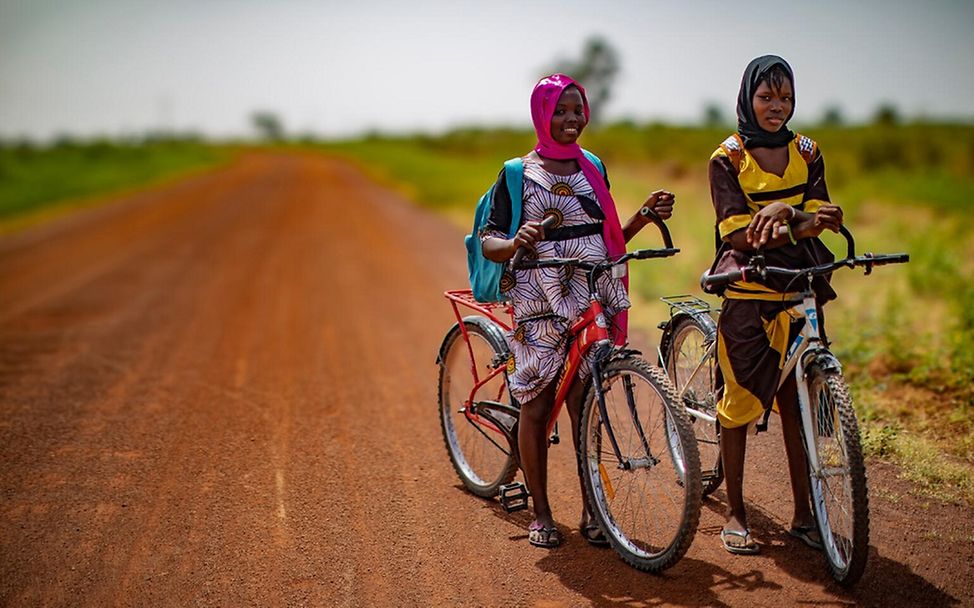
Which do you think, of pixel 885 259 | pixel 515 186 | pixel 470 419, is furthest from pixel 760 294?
pixel 470 419

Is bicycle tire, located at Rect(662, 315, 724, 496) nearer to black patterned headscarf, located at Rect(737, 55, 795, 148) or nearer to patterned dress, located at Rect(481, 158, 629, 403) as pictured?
patterned dress, located at Rect(481, 158, 629, 403)

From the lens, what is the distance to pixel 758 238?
3637 mm

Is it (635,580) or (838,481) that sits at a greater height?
(838,481)

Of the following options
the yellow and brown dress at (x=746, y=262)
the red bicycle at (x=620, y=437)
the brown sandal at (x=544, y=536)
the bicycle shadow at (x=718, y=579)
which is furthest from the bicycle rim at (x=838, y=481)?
the brown sandal at (x=544, y=536)

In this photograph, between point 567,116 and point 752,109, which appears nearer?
point 752,109

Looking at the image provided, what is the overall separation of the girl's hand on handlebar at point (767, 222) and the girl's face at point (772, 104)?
14.6 inches

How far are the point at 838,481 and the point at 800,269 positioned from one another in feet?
2.88

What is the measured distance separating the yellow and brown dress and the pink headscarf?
466 mm

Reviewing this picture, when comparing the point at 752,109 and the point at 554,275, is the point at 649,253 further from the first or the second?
the point at 752,109

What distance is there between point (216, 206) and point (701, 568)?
22371 mm

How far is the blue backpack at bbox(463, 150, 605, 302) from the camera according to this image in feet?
13.4

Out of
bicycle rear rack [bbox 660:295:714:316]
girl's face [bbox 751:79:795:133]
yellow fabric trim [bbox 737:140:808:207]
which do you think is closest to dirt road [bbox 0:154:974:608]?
bicycle rear rack [bbox 660:295:714:316]

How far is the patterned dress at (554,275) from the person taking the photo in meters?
4.09

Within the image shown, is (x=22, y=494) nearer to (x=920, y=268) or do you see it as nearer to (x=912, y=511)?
(x=912, y=511)
